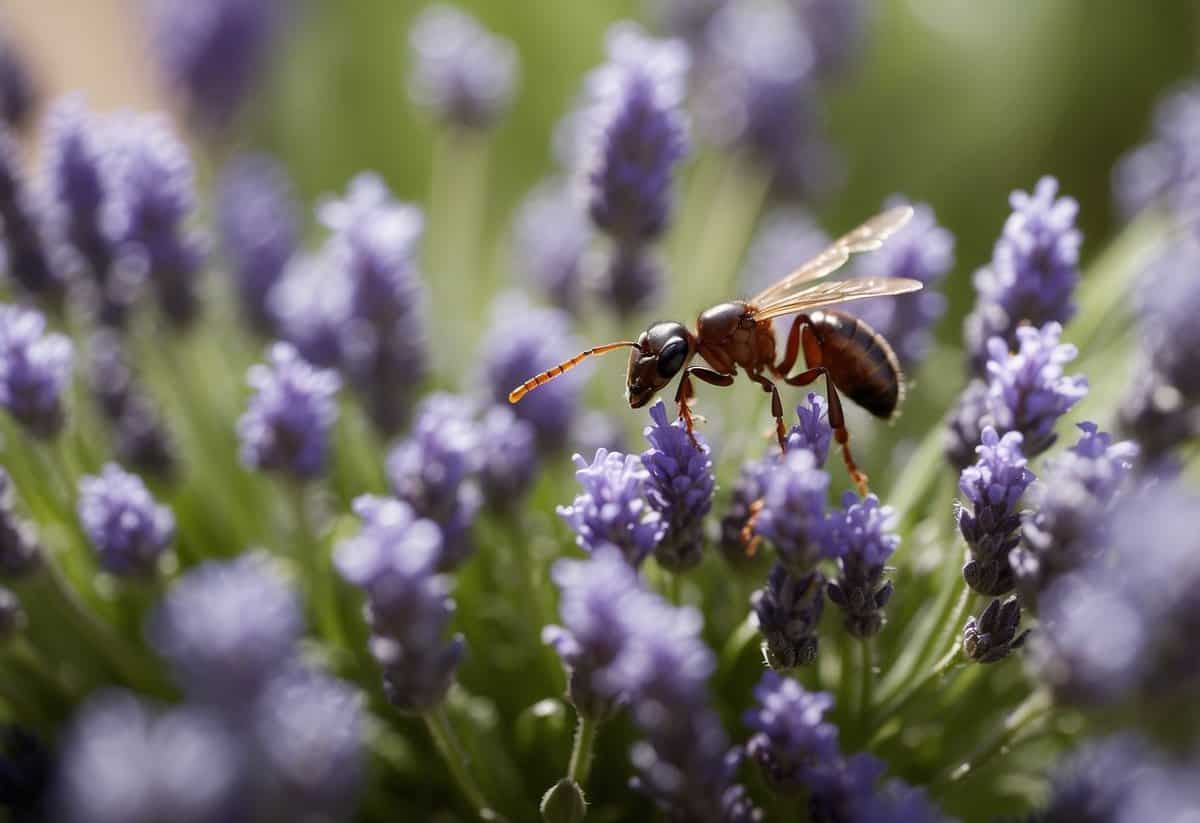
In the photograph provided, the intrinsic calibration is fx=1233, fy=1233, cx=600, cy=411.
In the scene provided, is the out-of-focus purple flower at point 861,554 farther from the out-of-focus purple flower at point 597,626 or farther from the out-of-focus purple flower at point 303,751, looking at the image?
the out-of-focus purple flower at point 303,751

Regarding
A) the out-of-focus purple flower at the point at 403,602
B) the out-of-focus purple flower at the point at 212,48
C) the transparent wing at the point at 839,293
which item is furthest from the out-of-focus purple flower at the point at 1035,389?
the out-of-focus purple flower at the point at 212,48

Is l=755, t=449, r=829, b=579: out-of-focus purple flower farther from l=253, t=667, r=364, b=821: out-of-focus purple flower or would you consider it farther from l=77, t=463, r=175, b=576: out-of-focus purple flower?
l=77, t=463, r=175, b=576: out-of-focus purple flower

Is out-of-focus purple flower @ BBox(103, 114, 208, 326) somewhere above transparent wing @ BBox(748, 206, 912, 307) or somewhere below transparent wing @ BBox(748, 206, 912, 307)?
above

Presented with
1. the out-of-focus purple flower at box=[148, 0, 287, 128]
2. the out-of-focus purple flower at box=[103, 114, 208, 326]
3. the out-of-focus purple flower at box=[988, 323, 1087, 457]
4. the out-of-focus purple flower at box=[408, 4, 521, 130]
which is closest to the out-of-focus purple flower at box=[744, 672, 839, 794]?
the out-of-focus purple flower at box=[988, 323, 1087, 457]

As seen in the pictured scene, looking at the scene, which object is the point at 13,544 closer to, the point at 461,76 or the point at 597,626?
the point at 597,626

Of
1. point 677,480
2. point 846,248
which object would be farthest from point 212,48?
point 677,480

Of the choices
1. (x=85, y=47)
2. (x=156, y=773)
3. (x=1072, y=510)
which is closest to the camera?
(x=156, y=773)

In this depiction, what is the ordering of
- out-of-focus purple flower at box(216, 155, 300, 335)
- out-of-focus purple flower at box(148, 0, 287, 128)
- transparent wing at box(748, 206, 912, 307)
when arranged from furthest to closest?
out-of-focus purple flower at box(148, 0, 287, 128)
out-of-focus purple flower at box(216, 155, 300, 335)
transparent wing at box(748, 206, 912, 307)
